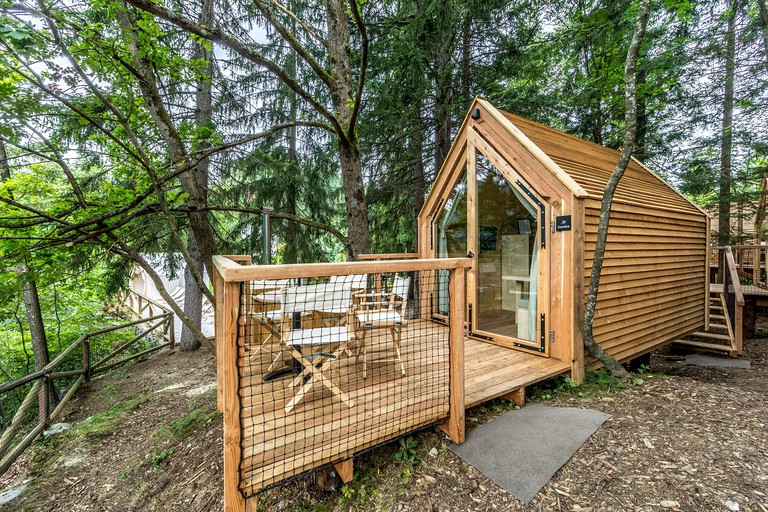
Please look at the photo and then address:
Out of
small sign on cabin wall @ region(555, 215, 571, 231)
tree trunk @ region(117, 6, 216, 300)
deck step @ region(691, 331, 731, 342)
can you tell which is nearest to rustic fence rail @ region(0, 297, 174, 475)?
tree trunk @ region(117, 6, 216, 300)

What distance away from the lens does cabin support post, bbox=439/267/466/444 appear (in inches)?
90.0

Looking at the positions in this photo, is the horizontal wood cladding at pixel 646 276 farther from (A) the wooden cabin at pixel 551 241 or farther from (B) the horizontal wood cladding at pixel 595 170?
(B) the horizontal wood cladding at pixel 595 170

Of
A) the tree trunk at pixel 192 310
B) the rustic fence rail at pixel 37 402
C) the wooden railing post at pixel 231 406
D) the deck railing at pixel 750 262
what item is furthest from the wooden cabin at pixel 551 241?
the tree trunk at pixel 192 310

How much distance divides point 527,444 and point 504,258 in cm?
246

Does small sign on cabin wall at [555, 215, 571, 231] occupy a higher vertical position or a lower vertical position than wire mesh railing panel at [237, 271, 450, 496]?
higher

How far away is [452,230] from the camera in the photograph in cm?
496

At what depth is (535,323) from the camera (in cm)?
372

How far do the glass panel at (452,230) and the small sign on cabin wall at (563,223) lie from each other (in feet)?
4.66

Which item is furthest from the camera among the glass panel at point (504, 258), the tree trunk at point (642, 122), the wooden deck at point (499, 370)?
the tree trunk at point (642, 122)

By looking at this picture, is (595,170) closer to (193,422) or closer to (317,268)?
(317,268)

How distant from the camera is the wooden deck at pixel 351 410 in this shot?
5.98 ft

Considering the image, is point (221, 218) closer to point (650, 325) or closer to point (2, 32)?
point (2, 32)

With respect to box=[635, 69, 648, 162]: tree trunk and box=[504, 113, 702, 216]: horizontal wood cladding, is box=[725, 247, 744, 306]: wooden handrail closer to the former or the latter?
box=[504, 113, 702, 216]: horizontal wood cladding

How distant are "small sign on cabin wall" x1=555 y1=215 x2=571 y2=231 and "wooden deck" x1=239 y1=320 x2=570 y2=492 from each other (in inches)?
56.8
